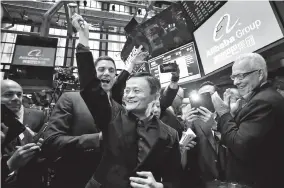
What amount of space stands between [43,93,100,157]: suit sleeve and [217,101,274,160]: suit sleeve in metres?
0.93

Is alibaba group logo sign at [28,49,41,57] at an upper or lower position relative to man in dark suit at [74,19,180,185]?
upper

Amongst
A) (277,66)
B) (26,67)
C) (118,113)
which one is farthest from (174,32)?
(26,67)

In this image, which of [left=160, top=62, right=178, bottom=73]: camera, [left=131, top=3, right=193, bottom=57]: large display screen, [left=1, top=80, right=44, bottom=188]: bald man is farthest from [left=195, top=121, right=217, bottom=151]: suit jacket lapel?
[left=131, top=3, right=193, bottom=57]: large display screen

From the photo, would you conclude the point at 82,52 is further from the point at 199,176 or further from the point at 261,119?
the point at 199,176

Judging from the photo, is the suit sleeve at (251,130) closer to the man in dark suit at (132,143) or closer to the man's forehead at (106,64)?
the man in dark suit at (132,143)

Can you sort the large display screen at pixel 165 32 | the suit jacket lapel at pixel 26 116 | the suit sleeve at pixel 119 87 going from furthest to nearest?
1. the large display screen at pixel 165 32
2. the suit jacket lapel at pixel 26 116
3. the suit sleeve at pixel 119 87

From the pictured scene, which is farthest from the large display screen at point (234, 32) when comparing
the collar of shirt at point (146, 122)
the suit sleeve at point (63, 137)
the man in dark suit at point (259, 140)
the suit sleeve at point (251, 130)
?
the suit sleeve at point (63, 137)

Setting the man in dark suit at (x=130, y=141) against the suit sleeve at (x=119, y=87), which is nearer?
the man in dark suit at (x=130, y=141)

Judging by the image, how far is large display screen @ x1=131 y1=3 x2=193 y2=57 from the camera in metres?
3.65

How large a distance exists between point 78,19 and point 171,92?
1154 millimetres

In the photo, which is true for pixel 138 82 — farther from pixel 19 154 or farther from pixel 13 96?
pixel 13 96

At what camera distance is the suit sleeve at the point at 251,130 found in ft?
4.36

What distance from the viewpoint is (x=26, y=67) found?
5.01 m

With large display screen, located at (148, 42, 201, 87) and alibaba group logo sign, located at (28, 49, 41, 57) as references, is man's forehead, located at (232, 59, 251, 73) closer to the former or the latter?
large display screen, located at (148, 42, 201, 87)
